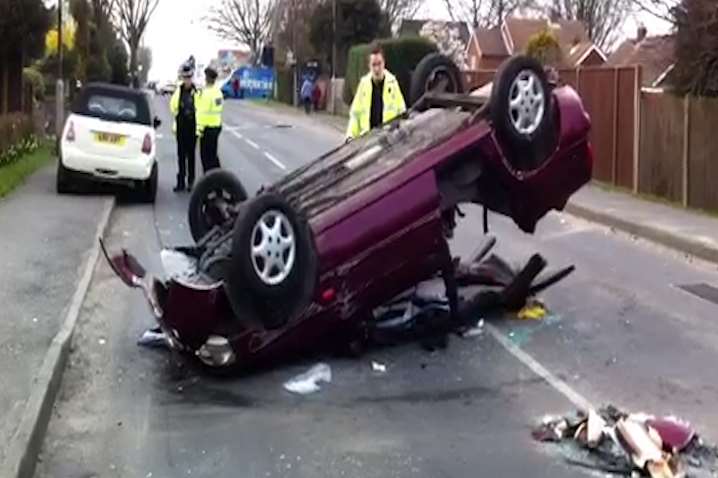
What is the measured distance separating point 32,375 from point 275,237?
164cm

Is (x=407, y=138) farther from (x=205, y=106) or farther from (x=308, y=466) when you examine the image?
(x=205, y=106)

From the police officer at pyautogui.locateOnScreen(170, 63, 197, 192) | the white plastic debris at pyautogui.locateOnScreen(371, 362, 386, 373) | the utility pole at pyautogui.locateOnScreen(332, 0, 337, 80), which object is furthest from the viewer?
the utility pole at pyautogui.locateOnScreen(332, 0, 337, 80)

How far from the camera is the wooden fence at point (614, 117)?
2180 centimetres

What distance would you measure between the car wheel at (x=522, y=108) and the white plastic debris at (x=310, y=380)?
2051 mm

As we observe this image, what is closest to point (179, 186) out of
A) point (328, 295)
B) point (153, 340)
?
point (153, 340)

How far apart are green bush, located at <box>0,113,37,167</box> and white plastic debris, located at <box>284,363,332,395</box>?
14.6 m

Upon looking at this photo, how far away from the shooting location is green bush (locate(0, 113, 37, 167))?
886 inches

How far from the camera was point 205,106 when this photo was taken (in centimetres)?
1980

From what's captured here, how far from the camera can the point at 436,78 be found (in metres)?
11.4

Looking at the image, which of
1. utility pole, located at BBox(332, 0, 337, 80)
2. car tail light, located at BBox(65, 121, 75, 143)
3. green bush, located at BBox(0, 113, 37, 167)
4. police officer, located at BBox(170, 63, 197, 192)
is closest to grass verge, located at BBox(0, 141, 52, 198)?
green bush, located at BBox(0, 113, 37, 167)

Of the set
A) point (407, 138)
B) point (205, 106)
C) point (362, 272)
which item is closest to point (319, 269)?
point (362, 272)

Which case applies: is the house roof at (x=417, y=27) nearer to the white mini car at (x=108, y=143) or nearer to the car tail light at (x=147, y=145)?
the white mini car at (x=108, y=143)

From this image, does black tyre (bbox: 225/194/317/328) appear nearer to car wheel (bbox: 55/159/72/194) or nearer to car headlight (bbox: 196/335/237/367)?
car headlight (bbox: 196/335/237/367)

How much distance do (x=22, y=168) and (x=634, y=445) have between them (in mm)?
17078
